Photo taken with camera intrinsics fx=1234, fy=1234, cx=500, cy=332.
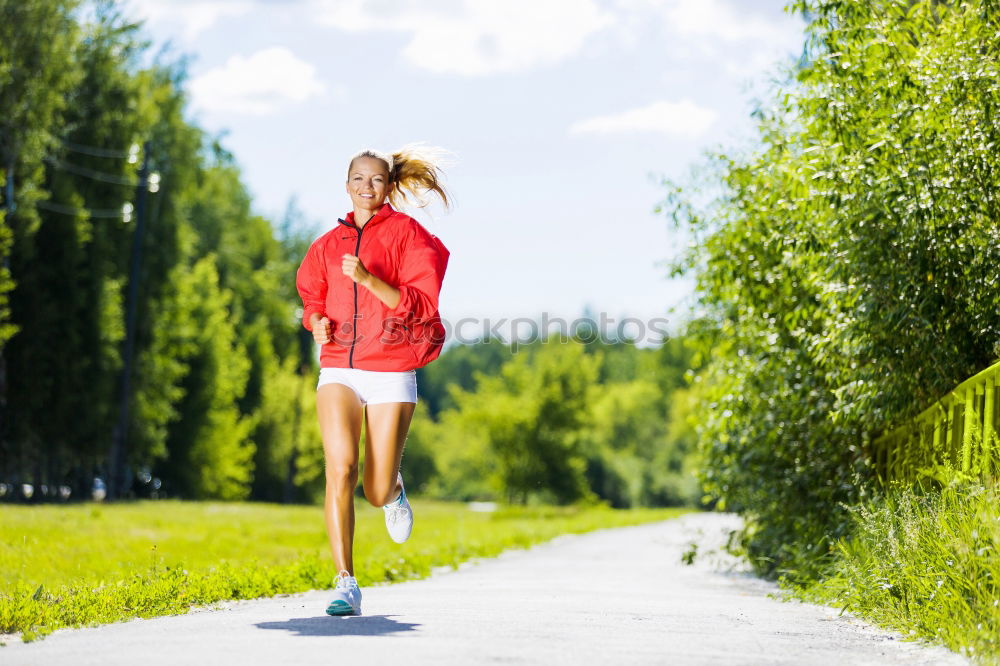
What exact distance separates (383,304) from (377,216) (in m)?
0.52

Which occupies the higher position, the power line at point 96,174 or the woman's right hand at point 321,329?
the power line at point 96,174

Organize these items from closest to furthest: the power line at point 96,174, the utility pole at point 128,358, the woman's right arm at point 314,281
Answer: the woman's right arm at point 314,281
the power line at point 96,174
the utility pole at point 128,358

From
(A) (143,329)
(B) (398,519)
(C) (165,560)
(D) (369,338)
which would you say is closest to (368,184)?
(D) (369,338)

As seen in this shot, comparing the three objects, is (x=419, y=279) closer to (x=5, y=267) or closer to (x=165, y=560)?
(x=165, y=560)

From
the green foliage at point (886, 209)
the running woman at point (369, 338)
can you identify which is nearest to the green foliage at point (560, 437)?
the green foliage at point (886, 209)

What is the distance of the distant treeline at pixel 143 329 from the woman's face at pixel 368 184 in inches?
388

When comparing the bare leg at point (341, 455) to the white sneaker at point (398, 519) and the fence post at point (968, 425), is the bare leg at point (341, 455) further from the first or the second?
the fence post at point (968, 425)

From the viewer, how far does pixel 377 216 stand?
712 centimetres

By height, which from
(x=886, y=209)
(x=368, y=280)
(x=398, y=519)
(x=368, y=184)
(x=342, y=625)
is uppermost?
(x=886, y=209)

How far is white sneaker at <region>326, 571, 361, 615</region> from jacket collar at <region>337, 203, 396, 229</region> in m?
1.99

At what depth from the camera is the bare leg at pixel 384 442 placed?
7.02m

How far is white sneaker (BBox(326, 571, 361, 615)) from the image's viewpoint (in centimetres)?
680

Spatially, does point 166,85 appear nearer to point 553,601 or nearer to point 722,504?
point 722,504

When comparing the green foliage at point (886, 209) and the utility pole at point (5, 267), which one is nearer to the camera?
the green foliage at point (886, 209)
